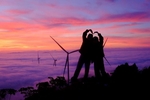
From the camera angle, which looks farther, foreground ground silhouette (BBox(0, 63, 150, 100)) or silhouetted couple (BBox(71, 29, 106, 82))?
silhouetted couple (BBox(71, 29, 106, 82))

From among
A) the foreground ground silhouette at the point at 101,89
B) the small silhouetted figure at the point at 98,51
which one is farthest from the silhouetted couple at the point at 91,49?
the foreground ground silhouette at the point at 101,89

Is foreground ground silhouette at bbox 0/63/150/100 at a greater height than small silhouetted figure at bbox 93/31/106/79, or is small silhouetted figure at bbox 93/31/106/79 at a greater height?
small silhouetted figure at bbox 93/31/106/79

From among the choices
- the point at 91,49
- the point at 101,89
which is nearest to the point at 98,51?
the point at 91,49

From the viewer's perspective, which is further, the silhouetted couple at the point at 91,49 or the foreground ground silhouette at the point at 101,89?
the silhouetted couple at the point at 91,49

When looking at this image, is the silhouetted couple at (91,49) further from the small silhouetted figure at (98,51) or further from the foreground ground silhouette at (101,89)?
the foreground ground silhouette at (101,89)

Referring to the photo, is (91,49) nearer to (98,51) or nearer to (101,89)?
(98,51)

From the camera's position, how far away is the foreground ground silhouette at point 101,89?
Result: 1230cm

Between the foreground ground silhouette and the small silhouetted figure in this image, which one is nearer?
the foreground ground silhouette

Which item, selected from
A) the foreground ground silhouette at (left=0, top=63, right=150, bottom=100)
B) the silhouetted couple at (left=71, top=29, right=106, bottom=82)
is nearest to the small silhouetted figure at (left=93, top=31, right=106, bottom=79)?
the silhouetted couple at (left=71, top=29, right=106, bottom=82)

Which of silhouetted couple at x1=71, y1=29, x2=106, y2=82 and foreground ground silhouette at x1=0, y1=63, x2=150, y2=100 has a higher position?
silhouetted couple at x1=71, y1=29, x2=106, y2=82

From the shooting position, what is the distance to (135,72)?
15086 mm

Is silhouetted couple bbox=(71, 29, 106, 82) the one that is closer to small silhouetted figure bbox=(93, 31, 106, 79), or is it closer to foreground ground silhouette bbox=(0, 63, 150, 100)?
small silhouetted figure bbox=(93, 31, 106, 79)

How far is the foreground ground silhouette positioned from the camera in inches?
484

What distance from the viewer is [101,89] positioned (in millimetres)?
13344
